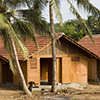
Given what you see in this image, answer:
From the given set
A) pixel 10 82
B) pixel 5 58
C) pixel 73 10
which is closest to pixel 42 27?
pixel 73 10

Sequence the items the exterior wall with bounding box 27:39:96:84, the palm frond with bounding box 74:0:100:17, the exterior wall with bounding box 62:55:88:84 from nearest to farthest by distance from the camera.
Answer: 1. the palm frond with bounding box 74:0:100:17
2. the exterior wall with bounding box 27:39:96:84
3. the exterior wall with bounding box 62:55:88:84

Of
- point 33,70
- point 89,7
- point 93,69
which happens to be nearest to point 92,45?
point 93,69

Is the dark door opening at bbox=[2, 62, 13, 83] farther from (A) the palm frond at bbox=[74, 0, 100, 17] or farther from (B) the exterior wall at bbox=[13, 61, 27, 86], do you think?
(A) the palm frond at bbox=[74, 0, 100, 17]

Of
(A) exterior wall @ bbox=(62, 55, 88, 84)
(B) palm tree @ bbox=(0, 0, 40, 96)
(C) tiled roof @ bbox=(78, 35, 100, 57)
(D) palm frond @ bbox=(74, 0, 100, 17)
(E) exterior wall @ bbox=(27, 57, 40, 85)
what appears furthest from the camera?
(C) tiled roof @ bbox=(78, 35, 100, 57)

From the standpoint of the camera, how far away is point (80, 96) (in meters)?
12.4

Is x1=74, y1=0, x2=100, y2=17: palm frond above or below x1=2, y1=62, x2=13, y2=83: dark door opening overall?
above

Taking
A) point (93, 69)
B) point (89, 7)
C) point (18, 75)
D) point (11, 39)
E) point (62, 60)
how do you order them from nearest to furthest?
point (11, 39), point (89, 7), point (18, 75), point (62, 60), point (93, 69)

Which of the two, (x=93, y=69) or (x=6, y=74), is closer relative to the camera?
(x=6, y=74)

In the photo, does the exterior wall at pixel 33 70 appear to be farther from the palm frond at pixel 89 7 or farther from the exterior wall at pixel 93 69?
the exterior wall at pixel 93 69

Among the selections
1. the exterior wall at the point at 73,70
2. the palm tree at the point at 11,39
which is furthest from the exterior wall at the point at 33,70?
the exterior wall at the point at 73,70

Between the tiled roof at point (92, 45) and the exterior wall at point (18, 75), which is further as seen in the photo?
the tiled roof at point (92, 45)

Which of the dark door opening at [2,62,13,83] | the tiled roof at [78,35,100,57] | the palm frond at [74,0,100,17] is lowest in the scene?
the dark door opening at [2,62,13,83]

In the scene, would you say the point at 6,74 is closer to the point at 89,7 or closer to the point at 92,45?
the point at 92,45

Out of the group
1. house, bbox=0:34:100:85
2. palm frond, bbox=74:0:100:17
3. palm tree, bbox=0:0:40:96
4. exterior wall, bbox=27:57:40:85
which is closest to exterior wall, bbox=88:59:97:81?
house, bbox=0:34:100:85
